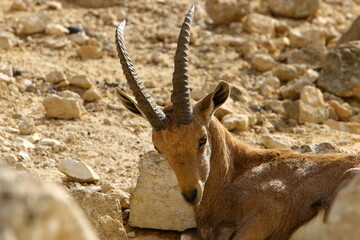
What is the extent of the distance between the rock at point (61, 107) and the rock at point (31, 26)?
4.10 metres

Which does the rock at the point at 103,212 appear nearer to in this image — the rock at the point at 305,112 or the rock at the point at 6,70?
the rock at the point at 6,70

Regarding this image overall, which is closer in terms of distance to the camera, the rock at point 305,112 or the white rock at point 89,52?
the rock at point 305,112

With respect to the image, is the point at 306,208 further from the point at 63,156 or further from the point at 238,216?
the point at 63,156

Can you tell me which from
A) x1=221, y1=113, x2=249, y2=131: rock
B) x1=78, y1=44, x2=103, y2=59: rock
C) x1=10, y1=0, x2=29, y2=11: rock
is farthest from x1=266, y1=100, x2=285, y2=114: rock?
x1=10, y1=0, x2=29, y2=11: rock

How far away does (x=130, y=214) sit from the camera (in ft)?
27.9

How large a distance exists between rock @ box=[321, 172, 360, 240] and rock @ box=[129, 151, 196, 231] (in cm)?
442

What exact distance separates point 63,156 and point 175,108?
9.99 feet

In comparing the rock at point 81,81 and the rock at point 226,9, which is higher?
the rock at point 226,9

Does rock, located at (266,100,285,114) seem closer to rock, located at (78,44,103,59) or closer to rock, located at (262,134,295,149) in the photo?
rock, located at (262,134,295,149)

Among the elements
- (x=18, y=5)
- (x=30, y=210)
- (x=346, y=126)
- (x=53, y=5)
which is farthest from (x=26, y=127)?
(x=30, y=210)

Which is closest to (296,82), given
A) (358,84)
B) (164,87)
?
(358,84)

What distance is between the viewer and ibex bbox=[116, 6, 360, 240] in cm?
741

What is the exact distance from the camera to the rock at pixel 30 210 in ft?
10.6

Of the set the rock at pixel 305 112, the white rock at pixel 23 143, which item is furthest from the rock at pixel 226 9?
the white rock at pixel 23 143
